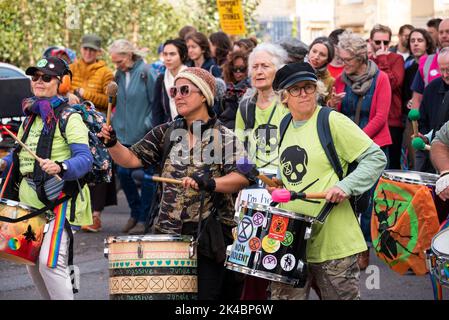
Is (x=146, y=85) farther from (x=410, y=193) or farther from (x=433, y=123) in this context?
(x=410, y=193)

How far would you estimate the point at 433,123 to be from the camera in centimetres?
910

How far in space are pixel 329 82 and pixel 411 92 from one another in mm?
2026

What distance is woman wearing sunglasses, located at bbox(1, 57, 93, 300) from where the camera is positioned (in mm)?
6684

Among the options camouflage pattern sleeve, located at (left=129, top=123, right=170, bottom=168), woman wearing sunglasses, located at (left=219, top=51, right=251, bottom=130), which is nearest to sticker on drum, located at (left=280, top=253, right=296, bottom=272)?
camouflage pattern sleeve, located at (left=129, top=123, right=170, bottom=168)

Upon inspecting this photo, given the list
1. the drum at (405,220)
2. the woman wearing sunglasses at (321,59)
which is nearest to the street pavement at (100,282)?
the drum at (405,220)

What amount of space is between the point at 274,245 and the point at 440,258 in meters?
0.84

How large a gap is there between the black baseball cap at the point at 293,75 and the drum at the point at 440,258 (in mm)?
1059

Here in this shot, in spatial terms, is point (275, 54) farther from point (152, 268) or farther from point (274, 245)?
point (152, 268)

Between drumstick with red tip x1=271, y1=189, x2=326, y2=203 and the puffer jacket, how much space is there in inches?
253

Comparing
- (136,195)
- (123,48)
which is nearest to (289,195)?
(136,195)

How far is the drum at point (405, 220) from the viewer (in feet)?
23.1

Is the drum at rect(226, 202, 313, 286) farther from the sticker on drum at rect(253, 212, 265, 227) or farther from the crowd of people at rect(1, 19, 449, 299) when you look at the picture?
the crowd of people at rect(1, 19, 449, 299)

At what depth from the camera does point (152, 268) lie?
582 centimetres

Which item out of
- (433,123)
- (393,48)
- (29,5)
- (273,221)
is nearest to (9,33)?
(29,5)
